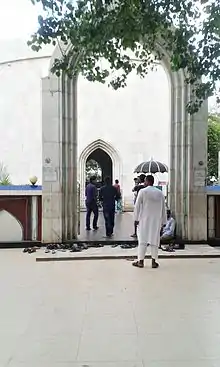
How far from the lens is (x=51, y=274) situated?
8.30 metres

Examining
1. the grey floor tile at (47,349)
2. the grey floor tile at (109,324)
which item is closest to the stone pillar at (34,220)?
the grey floor tile at (109,324)

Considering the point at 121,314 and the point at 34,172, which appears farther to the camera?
the point at 34,172

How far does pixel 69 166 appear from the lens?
11859mm

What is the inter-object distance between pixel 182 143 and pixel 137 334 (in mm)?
7497

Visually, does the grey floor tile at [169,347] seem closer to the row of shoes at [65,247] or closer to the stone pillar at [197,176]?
the row of shoes at [65,247]

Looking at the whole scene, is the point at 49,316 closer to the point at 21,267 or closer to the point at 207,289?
the point at 207,289

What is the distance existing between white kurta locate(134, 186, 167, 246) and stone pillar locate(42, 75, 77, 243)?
3177mm

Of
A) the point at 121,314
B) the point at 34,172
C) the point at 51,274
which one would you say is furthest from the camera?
the point at 34,172

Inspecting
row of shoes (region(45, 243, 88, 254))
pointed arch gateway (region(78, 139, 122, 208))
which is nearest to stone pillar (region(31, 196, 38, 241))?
row of shoes (region(45, 243, 88, 254))

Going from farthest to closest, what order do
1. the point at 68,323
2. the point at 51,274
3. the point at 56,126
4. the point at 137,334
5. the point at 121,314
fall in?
the point at 56,126, the point at 51,274, the point at 121,314, the point at 68,323, the point at 137,334

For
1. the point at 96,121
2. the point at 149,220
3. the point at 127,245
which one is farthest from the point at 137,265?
the point at 96,121

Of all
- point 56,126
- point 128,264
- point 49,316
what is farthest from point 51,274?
point 56,126

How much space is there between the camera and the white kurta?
8.82 metres

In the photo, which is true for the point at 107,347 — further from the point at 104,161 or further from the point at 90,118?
the point at 104,161
